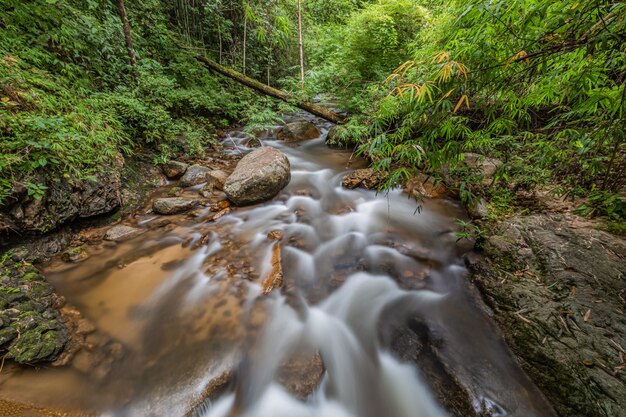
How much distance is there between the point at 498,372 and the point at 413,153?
1901 mm

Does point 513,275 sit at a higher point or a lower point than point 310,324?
higher

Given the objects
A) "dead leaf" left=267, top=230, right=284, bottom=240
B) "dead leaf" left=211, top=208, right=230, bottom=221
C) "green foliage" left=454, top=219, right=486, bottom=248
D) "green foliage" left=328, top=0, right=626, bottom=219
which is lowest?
"dead leaf" left=267, top=230, right=284, bottom=240

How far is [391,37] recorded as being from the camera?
584 cm

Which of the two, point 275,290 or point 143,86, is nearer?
point 275,290

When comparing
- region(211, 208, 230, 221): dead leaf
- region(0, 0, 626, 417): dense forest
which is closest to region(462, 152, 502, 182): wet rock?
region(0, 0, 626, 417): dense forest

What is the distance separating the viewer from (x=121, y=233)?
3.37m

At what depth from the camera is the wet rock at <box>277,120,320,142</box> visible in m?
7.47

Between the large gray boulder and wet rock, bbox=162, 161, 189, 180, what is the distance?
3.95 ft

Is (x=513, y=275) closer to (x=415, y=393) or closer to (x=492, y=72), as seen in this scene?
(x=415, y=393)

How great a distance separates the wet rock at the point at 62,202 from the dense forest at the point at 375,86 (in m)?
0.17

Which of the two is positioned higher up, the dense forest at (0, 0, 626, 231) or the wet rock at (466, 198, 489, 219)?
the dense forest at (0, 0, 626, 231)

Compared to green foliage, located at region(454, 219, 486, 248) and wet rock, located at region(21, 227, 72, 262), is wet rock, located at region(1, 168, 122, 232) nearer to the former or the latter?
wet rock, located at region(21, 227, 72, 262)

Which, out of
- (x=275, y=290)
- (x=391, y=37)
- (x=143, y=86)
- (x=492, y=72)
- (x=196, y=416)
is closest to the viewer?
(x=492, y=72)

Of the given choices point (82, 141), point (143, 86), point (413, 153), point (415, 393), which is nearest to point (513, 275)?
point (415, 393)
